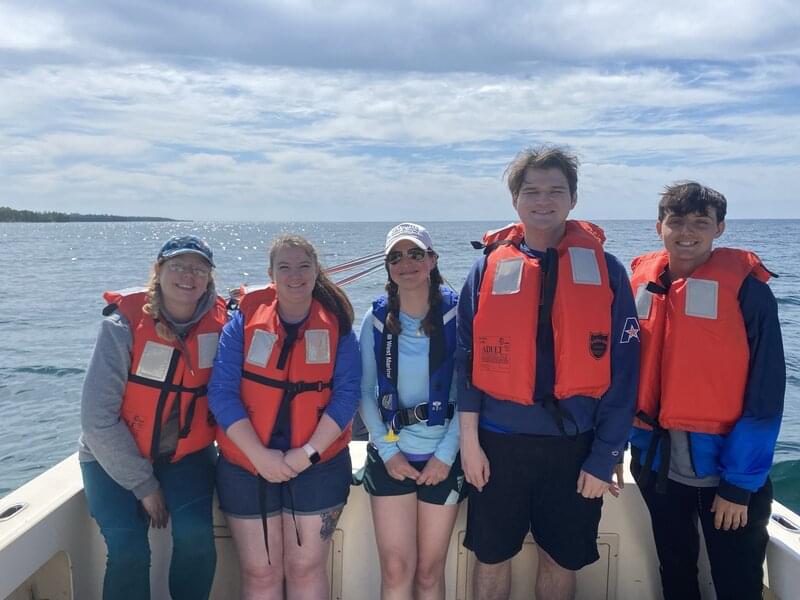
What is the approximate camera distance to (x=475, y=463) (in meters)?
2.10

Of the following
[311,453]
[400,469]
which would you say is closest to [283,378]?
[311,453]

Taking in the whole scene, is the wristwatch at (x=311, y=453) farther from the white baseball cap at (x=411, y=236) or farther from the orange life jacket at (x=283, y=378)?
the white baseball cap at (x=411, y=236)

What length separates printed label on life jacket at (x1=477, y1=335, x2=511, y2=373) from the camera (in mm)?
2055

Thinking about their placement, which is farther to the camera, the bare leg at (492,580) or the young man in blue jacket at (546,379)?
the bare leg at (492,580)

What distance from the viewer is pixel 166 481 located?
2.28m

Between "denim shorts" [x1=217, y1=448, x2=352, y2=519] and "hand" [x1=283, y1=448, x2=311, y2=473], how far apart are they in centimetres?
6

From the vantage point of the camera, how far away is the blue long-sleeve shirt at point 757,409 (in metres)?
1.92

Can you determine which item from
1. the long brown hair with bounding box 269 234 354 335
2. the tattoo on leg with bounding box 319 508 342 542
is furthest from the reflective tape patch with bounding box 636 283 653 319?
the tattoo on leg with bounding box 319 508 342 542

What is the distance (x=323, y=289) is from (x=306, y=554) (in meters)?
0.96

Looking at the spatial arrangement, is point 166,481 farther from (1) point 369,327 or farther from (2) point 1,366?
(2) point 1,366

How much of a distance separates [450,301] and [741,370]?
3.19 ft

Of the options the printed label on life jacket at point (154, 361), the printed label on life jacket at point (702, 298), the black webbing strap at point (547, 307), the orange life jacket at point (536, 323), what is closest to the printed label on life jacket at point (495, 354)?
the orange life jacket at point (536, 323)

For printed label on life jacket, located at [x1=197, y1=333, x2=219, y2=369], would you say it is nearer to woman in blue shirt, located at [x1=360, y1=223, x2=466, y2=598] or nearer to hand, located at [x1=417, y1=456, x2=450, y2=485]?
woman in blue shirt, located at [x1=360, y1=223, x2=466, y2=598]

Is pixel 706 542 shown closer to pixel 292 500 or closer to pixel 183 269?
pixel 292 500
